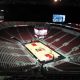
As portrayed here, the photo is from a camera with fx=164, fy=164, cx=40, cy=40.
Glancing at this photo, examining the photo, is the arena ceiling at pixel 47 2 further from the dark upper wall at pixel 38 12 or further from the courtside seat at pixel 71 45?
the courtside seat at pixel 71 45

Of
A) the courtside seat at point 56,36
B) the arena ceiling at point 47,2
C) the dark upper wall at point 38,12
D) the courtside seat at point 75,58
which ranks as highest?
the arena ceiling at point 47,2

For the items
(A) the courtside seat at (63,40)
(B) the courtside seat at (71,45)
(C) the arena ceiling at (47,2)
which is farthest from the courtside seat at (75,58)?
(C) the arena ceiling at (47,2)

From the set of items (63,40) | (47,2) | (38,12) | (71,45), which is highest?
(47,2)

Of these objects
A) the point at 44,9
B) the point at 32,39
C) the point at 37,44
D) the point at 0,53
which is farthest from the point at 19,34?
the point at 0,53

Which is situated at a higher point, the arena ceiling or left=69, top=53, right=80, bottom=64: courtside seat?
the arena ceiling

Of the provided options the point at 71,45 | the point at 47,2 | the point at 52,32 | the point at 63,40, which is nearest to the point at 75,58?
the point at 71,45

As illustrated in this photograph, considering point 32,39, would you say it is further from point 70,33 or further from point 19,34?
point 70,33

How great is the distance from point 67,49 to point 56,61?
298cm

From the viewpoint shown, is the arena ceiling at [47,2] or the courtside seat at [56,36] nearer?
the arena ceiling at [47,2]

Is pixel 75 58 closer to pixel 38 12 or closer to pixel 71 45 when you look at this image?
pixel 71 45

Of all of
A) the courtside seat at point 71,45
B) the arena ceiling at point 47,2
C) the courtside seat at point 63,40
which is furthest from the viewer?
the courtside seat at point 63,40

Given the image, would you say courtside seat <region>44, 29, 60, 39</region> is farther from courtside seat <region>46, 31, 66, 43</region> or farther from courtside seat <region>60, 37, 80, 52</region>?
courtside seat <region>60, 37, 80, 52</region>

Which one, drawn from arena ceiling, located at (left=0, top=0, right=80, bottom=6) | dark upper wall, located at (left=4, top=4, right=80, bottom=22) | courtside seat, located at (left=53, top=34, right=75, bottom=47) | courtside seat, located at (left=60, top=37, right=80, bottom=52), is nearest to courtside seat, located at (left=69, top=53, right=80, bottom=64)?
courtside seat, located at (left=60, top=37, right=80, bottom=52)

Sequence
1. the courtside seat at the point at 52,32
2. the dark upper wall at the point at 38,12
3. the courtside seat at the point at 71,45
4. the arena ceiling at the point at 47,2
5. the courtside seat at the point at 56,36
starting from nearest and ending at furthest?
the arena ceiling at the point at 47,2 < the courtside seat at the point at 71,45 < the dark upper wall at the point at 38,12 < the courtside seat at the point at 56,36 < the courtside seat at the point at 52,32
